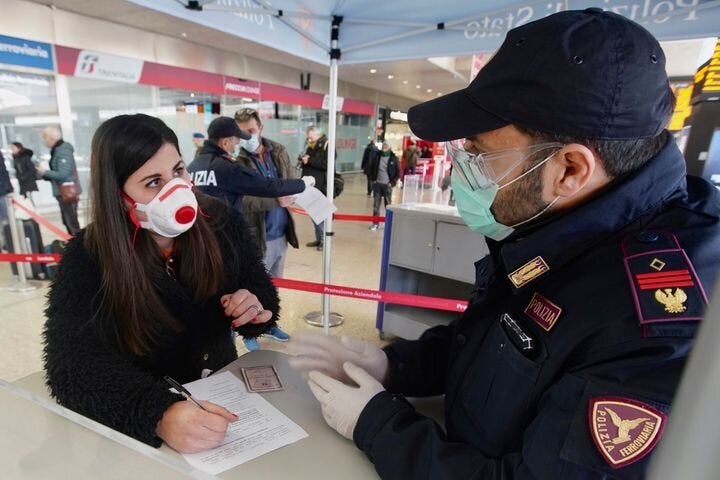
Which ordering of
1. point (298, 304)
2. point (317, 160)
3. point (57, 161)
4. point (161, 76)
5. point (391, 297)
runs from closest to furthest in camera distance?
point (391, 297), point (298, 304), point (57, 161), point (317, 160), point (161, 76)

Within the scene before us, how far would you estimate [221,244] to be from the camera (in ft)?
4.59

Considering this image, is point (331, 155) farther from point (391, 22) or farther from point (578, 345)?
point (578, 345)

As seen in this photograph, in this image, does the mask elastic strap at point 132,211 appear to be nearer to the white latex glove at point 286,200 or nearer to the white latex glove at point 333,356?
the white latex glove at point 333,356

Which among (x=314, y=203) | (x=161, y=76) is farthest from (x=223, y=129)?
(x=161, y=76)

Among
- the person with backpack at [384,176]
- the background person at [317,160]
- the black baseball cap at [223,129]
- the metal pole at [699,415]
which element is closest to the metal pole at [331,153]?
the black baseball cap at [223,129]

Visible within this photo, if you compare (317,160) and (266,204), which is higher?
(317,160)

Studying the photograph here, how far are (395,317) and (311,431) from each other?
7.65ft

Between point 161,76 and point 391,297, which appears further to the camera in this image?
point 161,76

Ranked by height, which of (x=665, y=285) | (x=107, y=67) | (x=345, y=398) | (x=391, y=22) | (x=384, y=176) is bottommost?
(x=384, y=176)

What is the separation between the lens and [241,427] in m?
0.90

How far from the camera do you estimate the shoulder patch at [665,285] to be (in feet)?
1.76

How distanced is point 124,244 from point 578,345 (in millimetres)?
1131

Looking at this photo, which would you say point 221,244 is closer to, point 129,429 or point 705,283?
point 129,429

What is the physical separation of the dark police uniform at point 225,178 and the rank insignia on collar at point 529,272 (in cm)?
212
